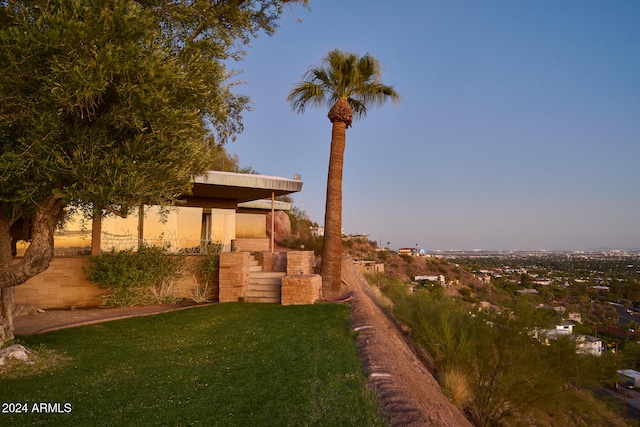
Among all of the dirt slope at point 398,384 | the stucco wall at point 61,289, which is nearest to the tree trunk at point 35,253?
the dirt slope at point 398,384

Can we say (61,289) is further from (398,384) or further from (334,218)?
(398,384)

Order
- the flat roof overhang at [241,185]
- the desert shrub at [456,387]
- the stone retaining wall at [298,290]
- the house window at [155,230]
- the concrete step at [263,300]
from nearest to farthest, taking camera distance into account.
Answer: the desert shrub at [456,387], the stone retaining wall at [298,290], the concrete step at [263,300], the house window at [155,230], the flat roof overhang at [241,185]

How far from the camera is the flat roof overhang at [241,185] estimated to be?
541 inches

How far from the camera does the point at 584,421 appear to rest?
26.7 ft

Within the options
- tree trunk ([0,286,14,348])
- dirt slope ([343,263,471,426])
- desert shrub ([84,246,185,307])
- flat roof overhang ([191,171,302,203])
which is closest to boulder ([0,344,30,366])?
tree trunk ([0,286,14,348])

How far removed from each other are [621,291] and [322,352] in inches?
1817

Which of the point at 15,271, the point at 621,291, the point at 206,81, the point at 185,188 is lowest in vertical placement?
the point at 621,291

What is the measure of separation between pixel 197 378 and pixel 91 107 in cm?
394

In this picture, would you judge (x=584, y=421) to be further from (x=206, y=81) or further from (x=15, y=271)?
(x=15, y=271)

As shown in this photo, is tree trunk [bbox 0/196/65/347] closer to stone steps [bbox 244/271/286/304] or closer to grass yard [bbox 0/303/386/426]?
grass yard [bbox 0/303/386/426]

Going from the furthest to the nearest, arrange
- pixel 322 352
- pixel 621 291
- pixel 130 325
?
1. pixel 621 291
2. pixel 130 325
3. pixel 322 352

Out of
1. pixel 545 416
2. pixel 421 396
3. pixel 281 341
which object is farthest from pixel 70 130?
pixel 545 416

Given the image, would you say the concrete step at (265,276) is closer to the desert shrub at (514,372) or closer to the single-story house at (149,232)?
the single-story house at (149,232)

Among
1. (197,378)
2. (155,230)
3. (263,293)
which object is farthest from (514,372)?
(155,230)
